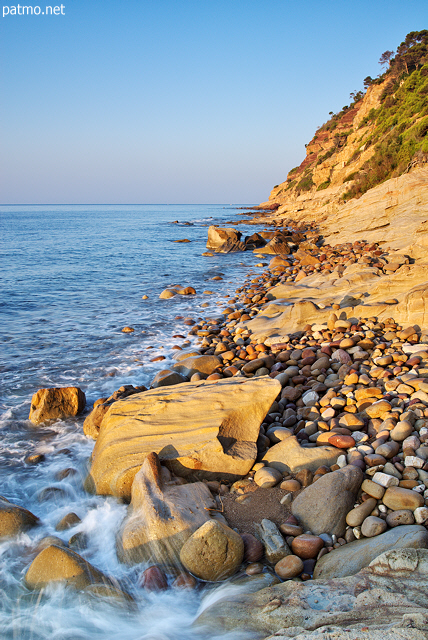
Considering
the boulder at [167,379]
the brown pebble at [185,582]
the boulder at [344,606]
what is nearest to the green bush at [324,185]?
the boulder at [167,379]

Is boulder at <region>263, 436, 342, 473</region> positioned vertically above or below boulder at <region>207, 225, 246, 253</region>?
below

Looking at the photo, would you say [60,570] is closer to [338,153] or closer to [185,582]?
[185,582]

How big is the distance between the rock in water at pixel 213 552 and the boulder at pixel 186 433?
1.01 m

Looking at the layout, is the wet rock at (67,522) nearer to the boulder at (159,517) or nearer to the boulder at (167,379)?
the boulder at (159,517)

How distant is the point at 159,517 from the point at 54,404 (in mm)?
3344

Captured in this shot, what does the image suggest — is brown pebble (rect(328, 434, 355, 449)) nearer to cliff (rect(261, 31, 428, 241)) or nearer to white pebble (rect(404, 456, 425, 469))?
white pebble (rect(404, 456, 425, 469))

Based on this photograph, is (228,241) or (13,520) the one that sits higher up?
(228,241)

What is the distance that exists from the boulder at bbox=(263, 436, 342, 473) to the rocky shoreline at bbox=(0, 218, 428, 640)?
0.5 inches

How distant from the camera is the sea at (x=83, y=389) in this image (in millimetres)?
2889

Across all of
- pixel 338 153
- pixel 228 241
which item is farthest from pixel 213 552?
pixel 338 153

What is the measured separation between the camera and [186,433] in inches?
169

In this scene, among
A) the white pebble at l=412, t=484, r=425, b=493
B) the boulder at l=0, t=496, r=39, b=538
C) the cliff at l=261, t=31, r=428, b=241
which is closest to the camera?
the white pebble at l=412, t=484, r=425, b=493

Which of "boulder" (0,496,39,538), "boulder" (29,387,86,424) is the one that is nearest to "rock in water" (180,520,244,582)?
"boulder" (0,496,39,538)

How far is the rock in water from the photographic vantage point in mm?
3008
